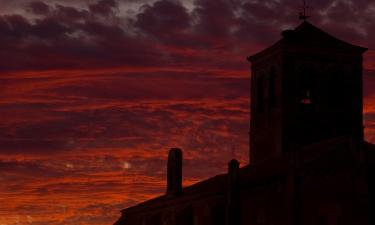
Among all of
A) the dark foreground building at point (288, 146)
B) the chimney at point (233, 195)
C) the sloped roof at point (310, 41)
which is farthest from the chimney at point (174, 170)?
the chimney at point (233, 195)

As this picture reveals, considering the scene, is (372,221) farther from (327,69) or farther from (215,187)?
(327,69)

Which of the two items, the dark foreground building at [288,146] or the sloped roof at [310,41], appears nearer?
the dark foreground building at [288,146]

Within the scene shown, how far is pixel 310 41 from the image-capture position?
44.3 metres

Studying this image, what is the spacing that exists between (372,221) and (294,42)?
47.1 feet

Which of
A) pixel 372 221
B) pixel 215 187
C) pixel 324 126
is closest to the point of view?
pixel 372 221

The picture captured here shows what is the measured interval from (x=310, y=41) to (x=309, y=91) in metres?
2.20

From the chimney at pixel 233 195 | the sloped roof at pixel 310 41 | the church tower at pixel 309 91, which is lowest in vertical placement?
the chimney at pixel 233 195

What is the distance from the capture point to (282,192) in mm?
33031

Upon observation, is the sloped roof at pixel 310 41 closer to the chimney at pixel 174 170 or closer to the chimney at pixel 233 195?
the chimney at pixel 174 170

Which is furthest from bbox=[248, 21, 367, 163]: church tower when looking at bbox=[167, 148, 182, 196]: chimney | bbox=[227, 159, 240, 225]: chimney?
bbox=[227, 159, 240, 225]: chimney

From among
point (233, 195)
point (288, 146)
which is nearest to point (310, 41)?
point (288, 146)

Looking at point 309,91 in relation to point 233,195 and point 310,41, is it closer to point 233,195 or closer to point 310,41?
point 310,41

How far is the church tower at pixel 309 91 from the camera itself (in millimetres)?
43438

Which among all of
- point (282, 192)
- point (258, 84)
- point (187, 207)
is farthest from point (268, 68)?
point (282, 192)
